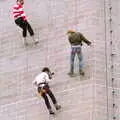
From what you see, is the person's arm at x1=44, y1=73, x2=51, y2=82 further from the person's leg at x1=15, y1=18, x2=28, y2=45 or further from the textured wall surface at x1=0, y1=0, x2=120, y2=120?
the person's leg at x1=15, y1=18, x2=28, y2=45

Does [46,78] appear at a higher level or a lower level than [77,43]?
lower

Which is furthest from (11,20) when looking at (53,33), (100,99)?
(100,99)

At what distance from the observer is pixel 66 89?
2280cm

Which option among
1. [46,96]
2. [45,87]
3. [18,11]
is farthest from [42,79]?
[18,11]

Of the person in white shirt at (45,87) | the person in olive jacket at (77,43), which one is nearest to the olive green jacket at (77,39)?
the person in olive jacket at (77,43)

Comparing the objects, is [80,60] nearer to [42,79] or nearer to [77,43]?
[77,43]

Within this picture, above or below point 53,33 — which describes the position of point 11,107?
below

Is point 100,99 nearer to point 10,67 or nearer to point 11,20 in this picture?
point 10,67

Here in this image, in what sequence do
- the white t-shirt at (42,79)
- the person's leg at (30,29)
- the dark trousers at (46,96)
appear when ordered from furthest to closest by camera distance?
the person's leg at (30,29)
the white t-shirt at (42,79)
the dark trousers at (46,96)

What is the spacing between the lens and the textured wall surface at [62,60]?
22219 mm

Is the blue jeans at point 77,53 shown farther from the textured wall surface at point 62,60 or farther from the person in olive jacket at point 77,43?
the textured wall surface at point 62,60

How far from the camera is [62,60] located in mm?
23922

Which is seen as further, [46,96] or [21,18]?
[21,18]

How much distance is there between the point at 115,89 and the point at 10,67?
4.07 m
